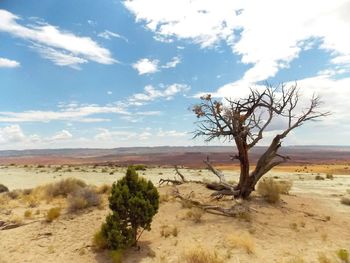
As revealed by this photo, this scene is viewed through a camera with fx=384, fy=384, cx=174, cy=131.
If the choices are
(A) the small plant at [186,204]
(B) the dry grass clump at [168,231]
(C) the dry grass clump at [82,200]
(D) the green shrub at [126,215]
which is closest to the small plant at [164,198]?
(A) the small plant at [186,204]

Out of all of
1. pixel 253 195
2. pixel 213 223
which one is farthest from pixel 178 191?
pixel 213 223

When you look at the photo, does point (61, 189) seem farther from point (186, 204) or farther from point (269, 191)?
point (269, 191)

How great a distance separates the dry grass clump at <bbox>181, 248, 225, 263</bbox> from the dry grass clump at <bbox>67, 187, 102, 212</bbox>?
639 centimetres

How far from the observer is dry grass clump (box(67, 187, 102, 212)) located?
15.9 meters

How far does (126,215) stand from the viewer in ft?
40.7

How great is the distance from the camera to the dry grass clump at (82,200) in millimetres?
15922

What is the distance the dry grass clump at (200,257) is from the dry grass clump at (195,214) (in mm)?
3213

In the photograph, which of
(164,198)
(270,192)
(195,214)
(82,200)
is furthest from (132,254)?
(270,192)

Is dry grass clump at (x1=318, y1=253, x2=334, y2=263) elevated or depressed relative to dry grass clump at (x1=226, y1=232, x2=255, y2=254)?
depressed

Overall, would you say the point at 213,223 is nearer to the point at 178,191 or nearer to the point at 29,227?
the point at 178,191

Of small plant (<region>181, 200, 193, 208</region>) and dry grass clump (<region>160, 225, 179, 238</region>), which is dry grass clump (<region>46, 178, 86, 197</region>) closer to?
small plant (<region>181, 200, 193, 208</region>)

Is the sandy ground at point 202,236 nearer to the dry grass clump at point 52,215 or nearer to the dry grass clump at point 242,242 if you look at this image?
the dry grass clump at point 242,242

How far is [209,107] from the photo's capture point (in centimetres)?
1780

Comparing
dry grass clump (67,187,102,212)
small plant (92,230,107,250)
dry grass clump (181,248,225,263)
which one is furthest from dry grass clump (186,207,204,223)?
dry grass clump (67,187,102,212)
